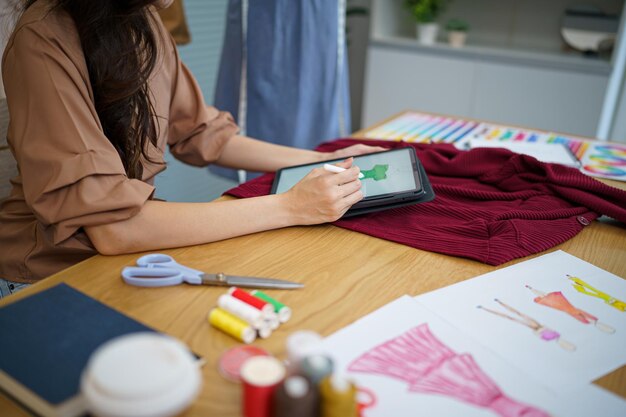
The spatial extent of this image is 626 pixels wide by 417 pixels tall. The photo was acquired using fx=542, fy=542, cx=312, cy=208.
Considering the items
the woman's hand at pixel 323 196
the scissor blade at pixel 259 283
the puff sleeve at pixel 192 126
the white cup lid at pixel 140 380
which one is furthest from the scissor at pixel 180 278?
the puff sleeve at pixel 192 126

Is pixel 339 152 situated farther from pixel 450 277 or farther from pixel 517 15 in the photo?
pixel 517 15

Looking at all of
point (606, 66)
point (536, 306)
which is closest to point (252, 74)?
point (536, 306)

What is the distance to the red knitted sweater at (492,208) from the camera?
3.07ft

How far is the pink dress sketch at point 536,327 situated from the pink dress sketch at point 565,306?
5 cm

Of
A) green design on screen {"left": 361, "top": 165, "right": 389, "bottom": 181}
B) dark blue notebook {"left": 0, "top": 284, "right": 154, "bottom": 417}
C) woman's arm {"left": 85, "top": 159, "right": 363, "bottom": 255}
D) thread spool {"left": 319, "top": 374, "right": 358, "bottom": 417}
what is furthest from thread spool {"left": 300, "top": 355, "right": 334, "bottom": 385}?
green design on screen {"left": 361, "top": 165, "right": 389, "bottom": 181}

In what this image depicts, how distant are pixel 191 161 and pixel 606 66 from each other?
1.97m

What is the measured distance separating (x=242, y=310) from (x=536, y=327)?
397 millimetres

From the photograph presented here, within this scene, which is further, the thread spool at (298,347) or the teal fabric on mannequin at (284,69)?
the teal fabric on mannequin at (284,69)

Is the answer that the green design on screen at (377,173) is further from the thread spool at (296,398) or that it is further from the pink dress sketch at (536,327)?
the thread spool at (296,398)

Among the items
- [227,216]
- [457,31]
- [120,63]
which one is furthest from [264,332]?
[457,31]

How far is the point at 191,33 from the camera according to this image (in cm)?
248

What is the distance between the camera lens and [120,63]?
944 mm

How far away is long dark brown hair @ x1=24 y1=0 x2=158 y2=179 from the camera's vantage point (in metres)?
0.90

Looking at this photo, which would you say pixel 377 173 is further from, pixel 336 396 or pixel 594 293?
pixel 336 396
